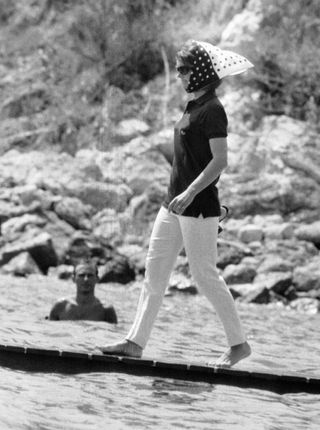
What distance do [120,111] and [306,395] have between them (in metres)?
19.3

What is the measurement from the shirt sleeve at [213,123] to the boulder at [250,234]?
1304cm

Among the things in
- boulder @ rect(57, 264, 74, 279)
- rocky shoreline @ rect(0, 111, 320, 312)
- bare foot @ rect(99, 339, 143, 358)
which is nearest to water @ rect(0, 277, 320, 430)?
bare foot @ rect(99, 339, 143, 358)

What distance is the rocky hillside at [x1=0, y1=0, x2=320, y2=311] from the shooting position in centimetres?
1830

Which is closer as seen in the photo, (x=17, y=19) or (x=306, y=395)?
(x=306, y=395)

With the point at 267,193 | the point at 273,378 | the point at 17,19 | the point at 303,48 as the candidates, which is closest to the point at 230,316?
the point at 273,378

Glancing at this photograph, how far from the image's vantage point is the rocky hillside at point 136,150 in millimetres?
18297

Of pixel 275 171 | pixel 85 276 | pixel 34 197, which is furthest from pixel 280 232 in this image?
pixel 85 276

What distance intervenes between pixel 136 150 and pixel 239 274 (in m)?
6.64

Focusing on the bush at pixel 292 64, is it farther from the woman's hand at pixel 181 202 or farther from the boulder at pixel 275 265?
the woman's hand at pixel 181 202

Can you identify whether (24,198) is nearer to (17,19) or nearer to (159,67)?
(159,67)

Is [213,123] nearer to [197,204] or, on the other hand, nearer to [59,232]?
[197,204]

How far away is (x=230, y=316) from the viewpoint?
20.5ft

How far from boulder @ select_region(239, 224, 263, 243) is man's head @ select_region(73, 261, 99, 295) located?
9.31 m

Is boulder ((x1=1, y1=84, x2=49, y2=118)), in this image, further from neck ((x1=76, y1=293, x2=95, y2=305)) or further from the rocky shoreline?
neck ((x1=76, y1=293, x2=95, y2=305))
